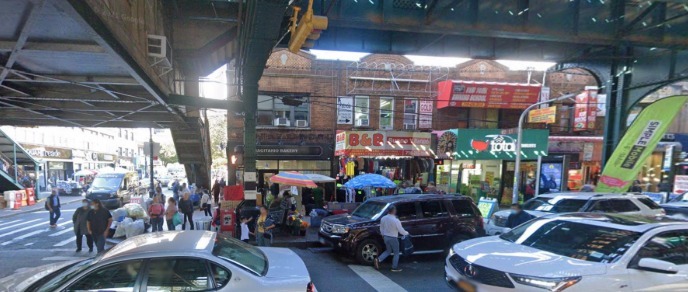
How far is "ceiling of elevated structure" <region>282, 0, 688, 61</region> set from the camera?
8211 millimetres

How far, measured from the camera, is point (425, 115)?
1823 centimetres

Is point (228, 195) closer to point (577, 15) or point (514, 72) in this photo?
point (577, 15)

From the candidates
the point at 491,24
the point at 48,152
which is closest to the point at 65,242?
the point at 491,24

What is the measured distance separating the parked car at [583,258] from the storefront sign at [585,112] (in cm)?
1576

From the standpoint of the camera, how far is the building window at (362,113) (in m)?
18.0

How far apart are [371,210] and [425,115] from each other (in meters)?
11.0

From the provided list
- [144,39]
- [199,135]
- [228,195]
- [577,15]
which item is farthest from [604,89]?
[199,135]

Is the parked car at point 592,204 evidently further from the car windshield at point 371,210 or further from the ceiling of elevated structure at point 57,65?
the ceiling of elevated structure at point 57,65

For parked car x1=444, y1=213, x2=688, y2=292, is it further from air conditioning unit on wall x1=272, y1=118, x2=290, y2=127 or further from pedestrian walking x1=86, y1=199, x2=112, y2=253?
air conditioning unit on wall x1=272, y1=118, x2=290, y2=127

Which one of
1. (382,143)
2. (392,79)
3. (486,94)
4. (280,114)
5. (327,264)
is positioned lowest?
(327,264)

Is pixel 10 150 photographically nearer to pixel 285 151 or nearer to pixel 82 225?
pixel 285 151

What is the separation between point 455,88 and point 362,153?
6.05 m

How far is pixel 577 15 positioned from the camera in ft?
29.5

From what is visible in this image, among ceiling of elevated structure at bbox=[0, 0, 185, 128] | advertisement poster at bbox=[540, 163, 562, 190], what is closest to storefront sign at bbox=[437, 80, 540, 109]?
advertisement poster at bbox=[540, 163, 562, 190]
